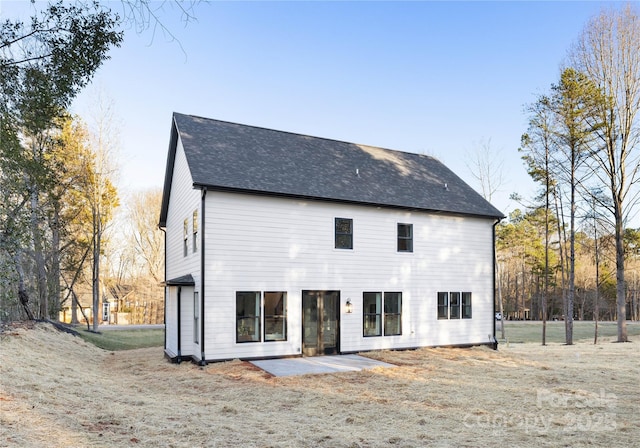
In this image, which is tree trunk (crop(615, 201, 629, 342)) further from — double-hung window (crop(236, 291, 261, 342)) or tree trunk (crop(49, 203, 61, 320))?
tree trunk (crop(49, 203, 61, 320))

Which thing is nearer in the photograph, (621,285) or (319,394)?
(319,394)

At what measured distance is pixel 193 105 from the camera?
20.9 meters

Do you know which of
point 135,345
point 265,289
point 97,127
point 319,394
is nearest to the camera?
point 319,394

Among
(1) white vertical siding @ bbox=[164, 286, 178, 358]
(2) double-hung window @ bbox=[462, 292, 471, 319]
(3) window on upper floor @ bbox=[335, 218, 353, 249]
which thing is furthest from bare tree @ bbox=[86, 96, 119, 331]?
(2) double-hung window @ bbox=[462, 292, 471, 319]

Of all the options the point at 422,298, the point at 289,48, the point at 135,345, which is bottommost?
the point at 135,345

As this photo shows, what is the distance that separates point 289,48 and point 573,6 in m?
11.6

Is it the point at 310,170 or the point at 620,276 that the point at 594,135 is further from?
the point at 310,170

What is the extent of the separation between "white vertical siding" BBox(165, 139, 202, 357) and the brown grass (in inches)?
55.9

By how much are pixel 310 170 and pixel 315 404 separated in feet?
27.4

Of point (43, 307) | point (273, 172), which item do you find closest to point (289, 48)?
point (273, 172)

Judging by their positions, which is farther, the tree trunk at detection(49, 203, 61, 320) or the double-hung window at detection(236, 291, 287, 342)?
the tree trunk at detection(49, 203, 61, 320)

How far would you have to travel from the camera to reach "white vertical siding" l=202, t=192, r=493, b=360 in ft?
40.2

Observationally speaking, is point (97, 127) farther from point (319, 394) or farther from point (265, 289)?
point (319, 394)

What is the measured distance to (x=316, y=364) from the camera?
11938 millimetres
